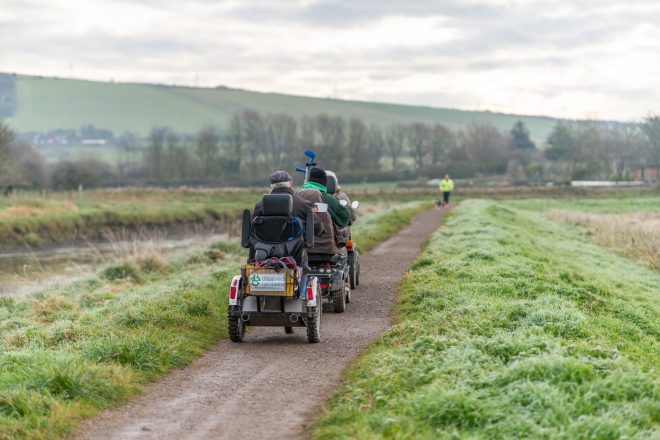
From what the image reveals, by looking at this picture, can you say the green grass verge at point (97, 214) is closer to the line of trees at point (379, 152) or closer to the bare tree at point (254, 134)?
the line of trees at point (379, 152)

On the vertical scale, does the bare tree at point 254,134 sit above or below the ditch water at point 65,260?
above

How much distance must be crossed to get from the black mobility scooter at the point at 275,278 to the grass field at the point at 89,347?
0.83 meters

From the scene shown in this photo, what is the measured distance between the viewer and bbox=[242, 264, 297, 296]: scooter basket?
10930 mm

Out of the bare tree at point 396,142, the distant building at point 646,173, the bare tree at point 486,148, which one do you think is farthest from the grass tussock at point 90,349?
the bare tree at point 396,142

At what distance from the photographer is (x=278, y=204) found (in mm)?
11164

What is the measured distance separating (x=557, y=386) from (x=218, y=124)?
150m

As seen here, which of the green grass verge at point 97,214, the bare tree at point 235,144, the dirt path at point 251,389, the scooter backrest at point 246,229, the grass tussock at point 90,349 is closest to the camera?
the dirt path at point 251,389

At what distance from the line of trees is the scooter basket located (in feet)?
229

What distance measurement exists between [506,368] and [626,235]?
27974 mm

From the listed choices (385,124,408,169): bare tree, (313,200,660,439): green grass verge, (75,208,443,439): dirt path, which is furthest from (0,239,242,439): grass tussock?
(385,124,408,169): bare tree

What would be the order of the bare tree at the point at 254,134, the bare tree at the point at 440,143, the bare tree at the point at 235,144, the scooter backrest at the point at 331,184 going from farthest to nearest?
the bare tree at the point at 440,143, the bare tree at the point at 254,134, the bare tree at the point at 235,144, the scooter backrest at the point at 331,184

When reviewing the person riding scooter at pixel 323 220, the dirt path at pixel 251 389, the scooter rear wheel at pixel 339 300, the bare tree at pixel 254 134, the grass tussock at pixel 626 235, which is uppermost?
the bare tree at pixel 254 134

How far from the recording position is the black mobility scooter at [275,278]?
36.0 ft

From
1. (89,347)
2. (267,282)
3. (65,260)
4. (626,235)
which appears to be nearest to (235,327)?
(267,282)
